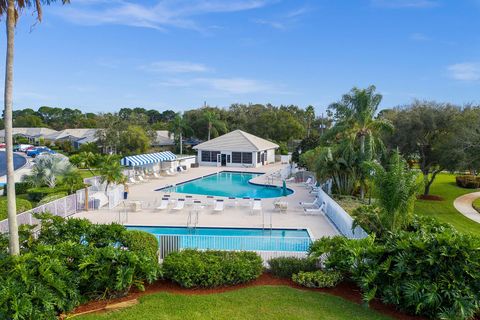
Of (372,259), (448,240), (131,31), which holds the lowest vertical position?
(372,259)

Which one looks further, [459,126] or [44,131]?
[44,131]

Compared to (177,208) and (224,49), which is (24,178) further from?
(224,49)

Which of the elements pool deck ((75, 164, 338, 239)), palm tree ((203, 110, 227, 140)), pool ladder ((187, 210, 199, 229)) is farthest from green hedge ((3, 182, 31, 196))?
palm tree ((203, 110, 227, 140))

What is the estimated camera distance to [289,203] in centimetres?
2125

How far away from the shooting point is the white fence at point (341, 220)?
479 inches

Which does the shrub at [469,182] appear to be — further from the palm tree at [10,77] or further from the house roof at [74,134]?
the house roof at [74,134]

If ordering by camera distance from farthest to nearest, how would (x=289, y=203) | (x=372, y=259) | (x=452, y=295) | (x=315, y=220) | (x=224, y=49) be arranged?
1. (x=224, y=49)
2. (x=289, y=203)
3. (x=315, y=220)
4. (x=372, y=259)
5. (x=452, y=295)

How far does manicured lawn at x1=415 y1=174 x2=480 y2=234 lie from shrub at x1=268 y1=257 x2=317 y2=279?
37.3ft

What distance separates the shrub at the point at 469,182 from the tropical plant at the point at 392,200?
22.2 metres

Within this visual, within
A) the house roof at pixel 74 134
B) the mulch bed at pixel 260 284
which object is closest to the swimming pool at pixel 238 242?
the mulch bed at pixel 260 284

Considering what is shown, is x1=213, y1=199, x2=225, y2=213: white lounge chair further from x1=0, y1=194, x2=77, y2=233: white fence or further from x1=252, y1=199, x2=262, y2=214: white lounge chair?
x1=0, y1=194, x2=77, y2=233: white fence

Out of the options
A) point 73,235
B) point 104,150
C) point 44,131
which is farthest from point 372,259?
point 44,131

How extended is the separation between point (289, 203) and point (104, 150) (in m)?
37.0

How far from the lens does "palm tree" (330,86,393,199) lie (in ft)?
70.4
